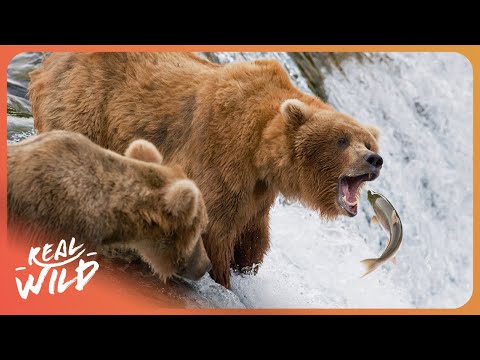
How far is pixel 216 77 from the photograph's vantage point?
8312 millimetres

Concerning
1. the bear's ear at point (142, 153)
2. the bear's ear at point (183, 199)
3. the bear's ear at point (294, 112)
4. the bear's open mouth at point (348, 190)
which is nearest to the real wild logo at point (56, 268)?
the bear's ear at point (183, 199)

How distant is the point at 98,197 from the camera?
6.73m

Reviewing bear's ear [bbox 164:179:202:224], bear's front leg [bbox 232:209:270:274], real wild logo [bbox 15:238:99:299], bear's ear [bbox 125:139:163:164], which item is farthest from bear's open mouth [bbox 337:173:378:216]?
real wild logo [bbox 15:238:99:299]

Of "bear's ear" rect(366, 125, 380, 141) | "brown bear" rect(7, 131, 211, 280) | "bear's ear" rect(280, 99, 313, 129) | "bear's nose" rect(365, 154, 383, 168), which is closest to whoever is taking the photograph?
"brown bear" rect(7, 131, 211, 280)

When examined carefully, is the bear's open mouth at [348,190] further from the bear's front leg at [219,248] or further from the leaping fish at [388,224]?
the bear's front leg at [219,248]

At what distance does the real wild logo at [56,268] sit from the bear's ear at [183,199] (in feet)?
2.30

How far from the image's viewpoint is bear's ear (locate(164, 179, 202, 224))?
6.71 m

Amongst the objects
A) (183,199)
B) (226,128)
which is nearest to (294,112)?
(226,128)

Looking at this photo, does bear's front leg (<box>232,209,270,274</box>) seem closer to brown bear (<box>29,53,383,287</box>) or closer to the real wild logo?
brown bear (<box>29,53,383,287</box>)

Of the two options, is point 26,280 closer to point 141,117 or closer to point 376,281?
point 141,117

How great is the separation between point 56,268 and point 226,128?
193 centimetres

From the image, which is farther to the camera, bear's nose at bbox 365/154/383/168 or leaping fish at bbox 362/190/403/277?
leaping fish at bbox 362/190/403/277

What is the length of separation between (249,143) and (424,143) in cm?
460
